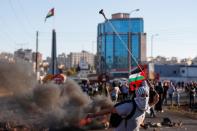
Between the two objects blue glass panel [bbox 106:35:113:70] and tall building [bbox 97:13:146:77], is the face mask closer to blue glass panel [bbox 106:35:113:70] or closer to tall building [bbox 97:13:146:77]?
tall building [bbox 97:13:146:77]

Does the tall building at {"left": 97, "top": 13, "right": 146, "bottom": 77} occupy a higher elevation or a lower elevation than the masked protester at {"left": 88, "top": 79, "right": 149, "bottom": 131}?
higher

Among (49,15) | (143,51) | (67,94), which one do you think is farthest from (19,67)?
(143,51)

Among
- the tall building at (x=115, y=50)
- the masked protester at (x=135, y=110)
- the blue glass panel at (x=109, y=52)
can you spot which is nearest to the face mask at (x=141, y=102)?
the masked protester at (x=135, y=110)

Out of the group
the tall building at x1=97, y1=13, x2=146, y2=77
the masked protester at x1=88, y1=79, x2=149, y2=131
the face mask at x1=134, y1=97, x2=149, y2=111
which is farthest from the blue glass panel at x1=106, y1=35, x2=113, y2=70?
the face mask at x1=134, y1=97, x2=149, y2=111

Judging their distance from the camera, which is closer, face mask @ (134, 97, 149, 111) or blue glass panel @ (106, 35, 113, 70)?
face mask @ (134, 97, 149, 111)

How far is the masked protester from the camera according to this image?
7.91 metres

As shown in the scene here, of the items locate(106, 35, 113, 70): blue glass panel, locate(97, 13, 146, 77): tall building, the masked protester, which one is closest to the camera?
the masked protester

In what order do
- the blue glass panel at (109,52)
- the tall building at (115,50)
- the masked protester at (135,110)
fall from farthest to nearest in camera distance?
the blue glass panel at (109,52), the tall building at (115,50), the masked protester at (135,110)

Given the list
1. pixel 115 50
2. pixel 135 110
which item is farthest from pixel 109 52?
pixel 135 110

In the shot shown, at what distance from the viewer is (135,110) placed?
8.02 m

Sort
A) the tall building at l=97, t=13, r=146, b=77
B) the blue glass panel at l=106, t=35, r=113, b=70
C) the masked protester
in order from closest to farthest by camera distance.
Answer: the masked protester → the tall building at l=97, t=13, r=146, b=77 → the blue glass panel at l=106, t=35, r=113, b=70

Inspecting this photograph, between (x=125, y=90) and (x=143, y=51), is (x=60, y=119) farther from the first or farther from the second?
(x=143, y=51)

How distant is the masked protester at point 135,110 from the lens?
791 cm

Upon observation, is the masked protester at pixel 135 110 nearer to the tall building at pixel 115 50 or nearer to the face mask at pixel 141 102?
the face mask at pixel 141 102
